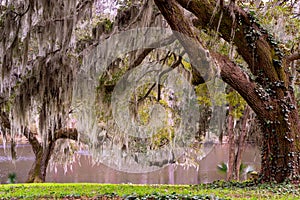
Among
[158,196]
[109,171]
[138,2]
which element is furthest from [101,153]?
[109,171]

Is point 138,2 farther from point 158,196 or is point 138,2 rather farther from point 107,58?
point 158,196

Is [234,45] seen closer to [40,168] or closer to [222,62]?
[222,62]

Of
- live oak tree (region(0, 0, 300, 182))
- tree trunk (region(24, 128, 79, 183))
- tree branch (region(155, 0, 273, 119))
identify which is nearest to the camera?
tree branch (region(155, 0, 273, 119))

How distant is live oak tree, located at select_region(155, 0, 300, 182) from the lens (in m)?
5.77

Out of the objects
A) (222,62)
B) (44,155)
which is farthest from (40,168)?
(222,62)

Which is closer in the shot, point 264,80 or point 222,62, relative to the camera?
point 222,62

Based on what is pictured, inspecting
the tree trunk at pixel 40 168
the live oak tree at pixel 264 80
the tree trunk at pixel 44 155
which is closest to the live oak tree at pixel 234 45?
the live oak tree at pixel 264 80

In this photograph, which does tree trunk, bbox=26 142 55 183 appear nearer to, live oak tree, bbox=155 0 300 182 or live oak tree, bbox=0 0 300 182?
live oak tree, bbox=0 0 300 182

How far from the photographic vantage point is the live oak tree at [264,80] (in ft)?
18.9

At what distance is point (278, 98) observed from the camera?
5934 millimetres

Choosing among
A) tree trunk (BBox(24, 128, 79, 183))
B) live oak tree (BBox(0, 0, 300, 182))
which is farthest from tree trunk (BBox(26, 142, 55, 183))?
live oak tree (BBox(0, 0, 300, 182))

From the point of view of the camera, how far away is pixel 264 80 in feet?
19.7

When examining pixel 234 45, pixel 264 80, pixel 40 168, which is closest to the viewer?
pixel 264 80

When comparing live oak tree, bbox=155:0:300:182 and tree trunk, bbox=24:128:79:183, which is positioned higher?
live oak tree, bbox=155:0:300:182
